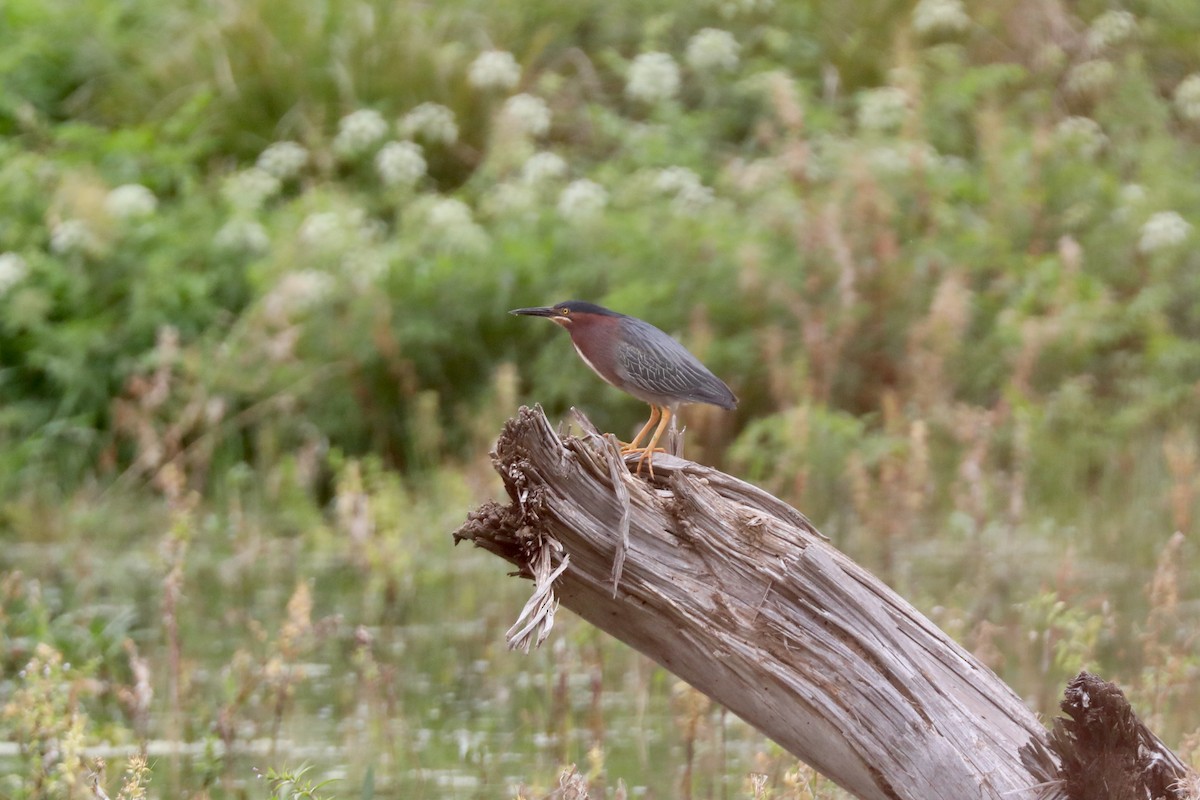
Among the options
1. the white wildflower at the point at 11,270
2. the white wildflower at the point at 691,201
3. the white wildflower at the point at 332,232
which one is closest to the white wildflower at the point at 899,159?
the white wildflower at the point at 691,201

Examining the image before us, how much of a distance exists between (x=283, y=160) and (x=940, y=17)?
147 inches

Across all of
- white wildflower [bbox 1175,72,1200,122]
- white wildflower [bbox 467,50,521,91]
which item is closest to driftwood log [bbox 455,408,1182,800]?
white wildflower [bbox 467,50,521,91]

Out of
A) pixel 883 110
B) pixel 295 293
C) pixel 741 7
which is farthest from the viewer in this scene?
pixel 741 7

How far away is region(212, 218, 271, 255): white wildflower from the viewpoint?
8.17 m

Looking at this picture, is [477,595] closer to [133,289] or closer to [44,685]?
[44,685]

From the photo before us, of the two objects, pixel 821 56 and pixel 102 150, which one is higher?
pixel 821 56

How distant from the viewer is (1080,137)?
8.59 metres

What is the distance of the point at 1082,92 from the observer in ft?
32.1

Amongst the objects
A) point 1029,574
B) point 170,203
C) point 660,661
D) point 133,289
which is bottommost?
point 660,661

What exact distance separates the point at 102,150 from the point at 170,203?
18.5 inches

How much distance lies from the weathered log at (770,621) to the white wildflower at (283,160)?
6126mm

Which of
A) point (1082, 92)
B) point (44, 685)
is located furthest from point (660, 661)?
point (1082, 92)

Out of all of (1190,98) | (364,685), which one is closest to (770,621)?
(364,685)

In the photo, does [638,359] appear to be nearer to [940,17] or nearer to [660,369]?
[660,369]
